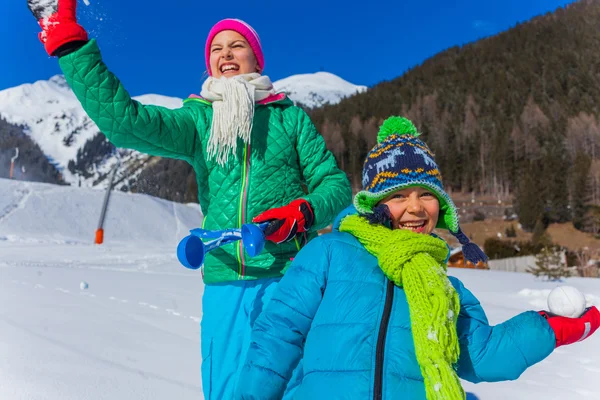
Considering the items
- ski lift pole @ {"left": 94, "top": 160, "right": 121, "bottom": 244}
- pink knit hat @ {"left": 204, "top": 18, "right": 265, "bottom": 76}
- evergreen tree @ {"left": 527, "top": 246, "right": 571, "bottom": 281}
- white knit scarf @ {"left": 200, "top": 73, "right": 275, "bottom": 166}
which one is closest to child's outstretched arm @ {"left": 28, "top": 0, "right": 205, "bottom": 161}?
white knit scarf @ {"left": 200, "top": 73, "right": 275, "bottom": 166}

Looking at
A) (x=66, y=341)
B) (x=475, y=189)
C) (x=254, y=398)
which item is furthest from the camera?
(x=475, y=189)

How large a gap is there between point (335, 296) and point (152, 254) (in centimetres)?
1502

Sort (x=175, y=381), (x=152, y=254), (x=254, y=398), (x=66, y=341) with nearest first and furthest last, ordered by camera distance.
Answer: (x=254, y=398) → (x=175, y=381) → (x=66, y=341) → (x=152, y=254)

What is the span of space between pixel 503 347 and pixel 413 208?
1.49 feet

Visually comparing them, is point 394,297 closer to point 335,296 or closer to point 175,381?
point 335,296

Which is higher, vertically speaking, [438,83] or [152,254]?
[438,83]

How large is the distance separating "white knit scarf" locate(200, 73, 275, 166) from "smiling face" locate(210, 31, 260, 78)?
4.8 inches

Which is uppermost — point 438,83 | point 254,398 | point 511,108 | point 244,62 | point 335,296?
point 438,83

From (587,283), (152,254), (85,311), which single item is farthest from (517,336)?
(152,254)

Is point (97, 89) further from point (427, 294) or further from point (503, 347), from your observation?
point (503, 347)

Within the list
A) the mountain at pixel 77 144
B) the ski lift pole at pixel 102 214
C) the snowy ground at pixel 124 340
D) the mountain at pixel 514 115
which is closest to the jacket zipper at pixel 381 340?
the snowy ground at pixel 124 340

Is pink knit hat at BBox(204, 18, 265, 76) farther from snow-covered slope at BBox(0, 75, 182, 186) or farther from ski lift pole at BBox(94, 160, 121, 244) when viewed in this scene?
snow-covered slope at BBox(0, 75, 182, 186)

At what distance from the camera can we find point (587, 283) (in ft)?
34.2

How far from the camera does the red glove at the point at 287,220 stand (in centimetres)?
157
